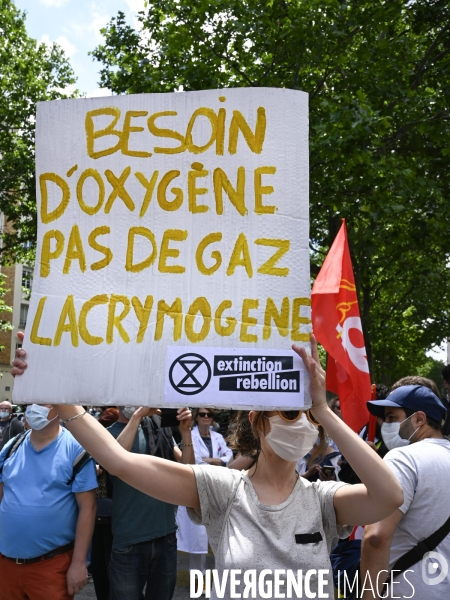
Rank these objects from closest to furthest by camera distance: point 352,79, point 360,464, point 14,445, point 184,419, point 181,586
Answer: point 360,464 → point 14,445 → point 184,419 → point 181,586 → point 352,79

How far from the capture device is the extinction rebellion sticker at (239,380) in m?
2.36

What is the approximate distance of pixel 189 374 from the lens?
2.41 metres

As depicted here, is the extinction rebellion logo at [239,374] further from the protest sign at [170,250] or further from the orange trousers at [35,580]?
the orange trousers at [35,580]

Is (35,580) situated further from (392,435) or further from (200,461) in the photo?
(200,461)

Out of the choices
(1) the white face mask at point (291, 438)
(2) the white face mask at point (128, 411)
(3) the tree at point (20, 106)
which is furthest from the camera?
(3) the tree at point (20, 106)

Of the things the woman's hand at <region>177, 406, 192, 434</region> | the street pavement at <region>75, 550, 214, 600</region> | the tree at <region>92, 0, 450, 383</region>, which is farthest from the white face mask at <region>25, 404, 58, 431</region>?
the tree at <region>92, 0, 450, 383</region>

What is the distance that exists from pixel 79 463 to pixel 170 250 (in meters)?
2.08

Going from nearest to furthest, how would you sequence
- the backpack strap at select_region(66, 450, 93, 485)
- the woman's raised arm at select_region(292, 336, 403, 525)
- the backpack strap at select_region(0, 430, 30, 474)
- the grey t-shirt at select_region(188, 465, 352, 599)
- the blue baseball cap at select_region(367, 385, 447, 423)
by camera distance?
the woman's raised arm at select_region(292, 336, 403, 525), the grey t-shirt at select_region(188, 465, 352, 599), the blue baseball cap at select_region(367, 385, 447, 423), the backpack strap at select_region(66, 450, 93, 485), the backpack strap at select_region(0, 430, 30, 474)

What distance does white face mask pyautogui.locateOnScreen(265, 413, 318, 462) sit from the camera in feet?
8.43

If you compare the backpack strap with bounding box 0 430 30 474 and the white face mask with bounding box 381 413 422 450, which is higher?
the white face mask with bounding box 381 413 422 450

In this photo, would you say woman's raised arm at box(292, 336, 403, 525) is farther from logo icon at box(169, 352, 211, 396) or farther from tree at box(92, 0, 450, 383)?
tree at box(92, 0, 450, 383)

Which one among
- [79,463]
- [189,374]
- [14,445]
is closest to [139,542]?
[79,463]

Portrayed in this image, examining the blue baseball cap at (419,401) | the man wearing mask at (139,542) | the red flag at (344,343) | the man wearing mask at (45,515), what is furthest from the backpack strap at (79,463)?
the blue baseball cap at (419,401)

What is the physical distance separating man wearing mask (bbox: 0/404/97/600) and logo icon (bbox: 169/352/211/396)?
5.65 ft
